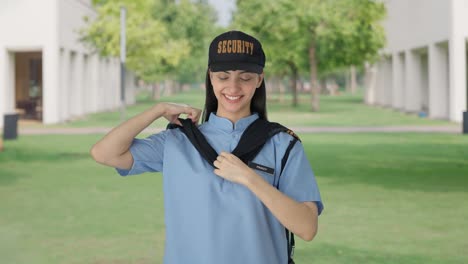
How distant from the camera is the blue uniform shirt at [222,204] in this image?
263 centimetres

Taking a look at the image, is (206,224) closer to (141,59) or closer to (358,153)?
(358,153)

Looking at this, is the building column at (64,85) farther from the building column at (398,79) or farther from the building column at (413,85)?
the building column at (398,79)

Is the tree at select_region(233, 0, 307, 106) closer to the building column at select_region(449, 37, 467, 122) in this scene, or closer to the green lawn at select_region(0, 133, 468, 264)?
the building column at select_region(449, 37, 467, 122)

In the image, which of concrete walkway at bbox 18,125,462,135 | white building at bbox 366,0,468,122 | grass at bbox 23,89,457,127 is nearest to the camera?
concrete walkway at bbox 18,125,462,135

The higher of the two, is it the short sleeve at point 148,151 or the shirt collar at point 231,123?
the shirt collar at point 231,123

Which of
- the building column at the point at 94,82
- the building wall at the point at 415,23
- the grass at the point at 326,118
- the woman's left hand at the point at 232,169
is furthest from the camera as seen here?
the building column at the point at 94,82

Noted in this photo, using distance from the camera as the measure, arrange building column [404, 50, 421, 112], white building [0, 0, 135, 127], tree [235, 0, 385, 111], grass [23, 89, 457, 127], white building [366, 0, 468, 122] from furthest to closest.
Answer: building column [404, 50, 421, 112], tree [235, 0, 385, 111], white building [0, 0, 135, 127], white building [366, 0, 468, 122], grass [23, 89, 457, 127]

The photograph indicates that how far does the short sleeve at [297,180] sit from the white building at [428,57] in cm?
3134

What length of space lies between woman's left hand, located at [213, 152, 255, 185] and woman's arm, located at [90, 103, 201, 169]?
→ 0.40m

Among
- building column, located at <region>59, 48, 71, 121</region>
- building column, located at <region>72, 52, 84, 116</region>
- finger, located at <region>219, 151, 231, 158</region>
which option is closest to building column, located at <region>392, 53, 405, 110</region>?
building column, located at <region>72, 52, 84, 116</region>

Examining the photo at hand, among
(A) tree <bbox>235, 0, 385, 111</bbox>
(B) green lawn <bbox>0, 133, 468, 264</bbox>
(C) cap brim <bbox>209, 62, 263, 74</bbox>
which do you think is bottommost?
(B) green lawn <bbox>0, 133, 468, 264</bbox>

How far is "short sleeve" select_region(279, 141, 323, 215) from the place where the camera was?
2670 mm

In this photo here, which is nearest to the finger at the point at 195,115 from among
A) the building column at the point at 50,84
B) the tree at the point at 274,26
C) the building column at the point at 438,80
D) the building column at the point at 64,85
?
the building column at the point at 50,84

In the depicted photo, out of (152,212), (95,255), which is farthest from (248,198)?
(152,212)
